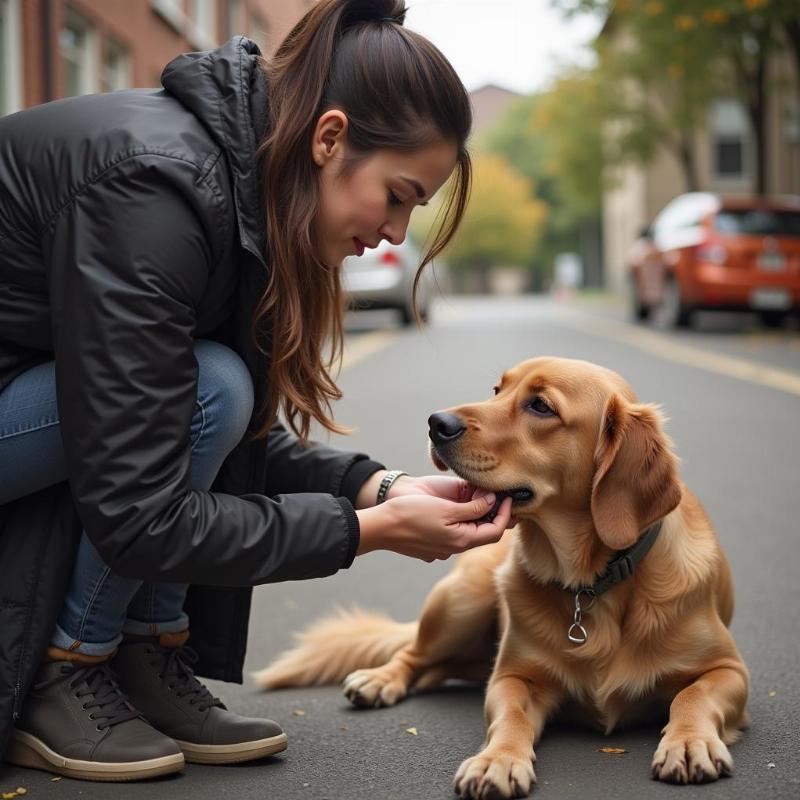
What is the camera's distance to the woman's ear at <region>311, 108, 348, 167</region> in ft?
8.78

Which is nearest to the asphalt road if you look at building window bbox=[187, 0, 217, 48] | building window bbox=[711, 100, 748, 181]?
building window bbox=[187, 0, 217, 48]

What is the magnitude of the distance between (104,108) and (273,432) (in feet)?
3.59

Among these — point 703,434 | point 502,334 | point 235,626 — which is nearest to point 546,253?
point 502,334

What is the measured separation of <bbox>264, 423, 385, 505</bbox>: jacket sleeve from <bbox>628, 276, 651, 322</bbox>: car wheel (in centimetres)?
1603

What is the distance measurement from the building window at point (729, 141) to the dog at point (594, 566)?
1339 inches

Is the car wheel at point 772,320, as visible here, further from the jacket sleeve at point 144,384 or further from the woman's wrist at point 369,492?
the jacket sleeve at point 144,384

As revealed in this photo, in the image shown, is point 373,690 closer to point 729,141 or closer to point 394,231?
point 394,231

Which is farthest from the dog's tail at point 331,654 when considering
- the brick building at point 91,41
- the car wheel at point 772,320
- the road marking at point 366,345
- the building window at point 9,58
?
the car wheel at point 772,320

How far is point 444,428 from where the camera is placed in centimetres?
303

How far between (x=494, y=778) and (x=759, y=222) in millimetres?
13409

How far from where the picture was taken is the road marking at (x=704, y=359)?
34.3 ft

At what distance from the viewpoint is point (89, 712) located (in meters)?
2.75

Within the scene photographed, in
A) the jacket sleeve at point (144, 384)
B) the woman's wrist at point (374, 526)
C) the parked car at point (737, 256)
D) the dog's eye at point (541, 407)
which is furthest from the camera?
the parked car at point (737, 256)

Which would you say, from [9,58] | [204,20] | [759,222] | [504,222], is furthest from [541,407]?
[504,222]
